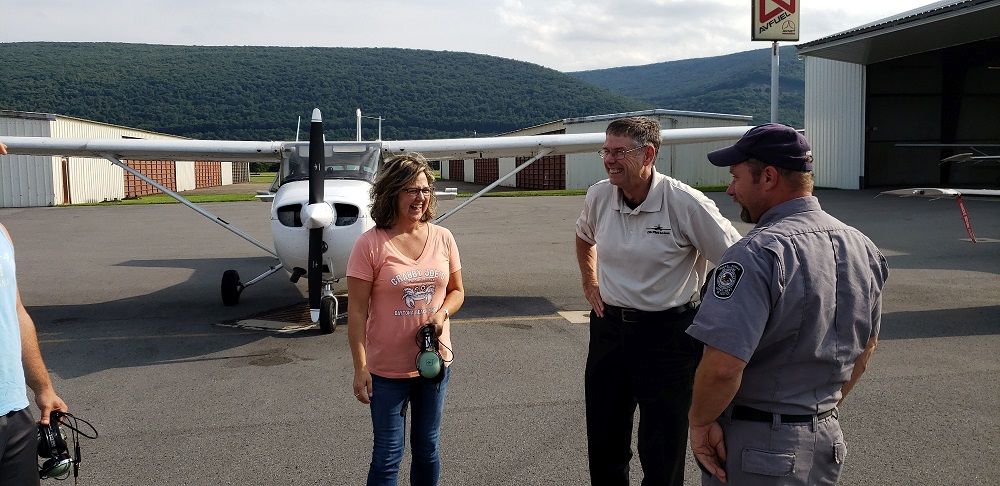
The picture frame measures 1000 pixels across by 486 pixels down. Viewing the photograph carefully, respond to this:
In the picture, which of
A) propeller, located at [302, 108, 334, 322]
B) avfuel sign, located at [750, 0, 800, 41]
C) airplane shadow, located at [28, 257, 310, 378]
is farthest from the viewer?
avfuel sign, located at [750, 0, 800, 41]

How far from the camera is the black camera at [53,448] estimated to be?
8.18ft

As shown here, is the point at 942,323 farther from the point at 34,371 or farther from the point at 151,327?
the point at 151,327

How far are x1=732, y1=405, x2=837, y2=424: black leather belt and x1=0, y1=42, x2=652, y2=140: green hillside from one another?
12253cm

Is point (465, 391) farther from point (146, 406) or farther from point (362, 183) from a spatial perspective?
point (362, 183)

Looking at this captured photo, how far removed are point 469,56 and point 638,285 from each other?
17770cm

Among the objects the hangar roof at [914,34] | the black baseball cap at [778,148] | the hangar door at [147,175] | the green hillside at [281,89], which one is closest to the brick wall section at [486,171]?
the hangar door at [147,175]

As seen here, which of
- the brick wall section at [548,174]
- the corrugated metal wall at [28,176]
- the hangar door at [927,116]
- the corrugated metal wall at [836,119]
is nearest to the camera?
the corrugated metal wall at [28,176]

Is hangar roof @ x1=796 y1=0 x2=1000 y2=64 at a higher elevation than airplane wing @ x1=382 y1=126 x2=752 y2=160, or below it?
higher

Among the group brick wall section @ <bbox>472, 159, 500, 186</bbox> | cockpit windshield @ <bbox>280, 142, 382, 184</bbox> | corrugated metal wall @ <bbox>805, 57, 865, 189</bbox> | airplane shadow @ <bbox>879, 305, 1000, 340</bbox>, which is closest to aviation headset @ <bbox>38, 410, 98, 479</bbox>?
cockpit windshield @ <bbox>280, 142, 382, 184</bbox>

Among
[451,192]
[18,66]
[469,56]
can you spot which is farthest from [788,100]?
[451,192]

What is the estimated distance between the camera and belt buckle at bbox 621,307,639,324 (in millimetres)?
3062

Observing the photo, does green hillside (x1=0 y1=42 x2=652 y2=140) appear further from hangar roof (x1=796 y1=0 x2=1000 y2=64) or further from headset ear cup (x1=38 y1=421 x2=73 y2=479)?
headset ear cup (x1=38 y1=421 x2=73 y2=479)

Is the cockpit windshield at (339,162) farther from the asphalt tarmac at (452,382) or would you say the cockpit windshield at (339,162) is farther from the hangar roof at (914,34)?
the hangar roof at (914,34)

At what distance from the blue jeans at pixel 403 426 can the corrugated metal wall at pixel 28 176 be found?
30.5m
